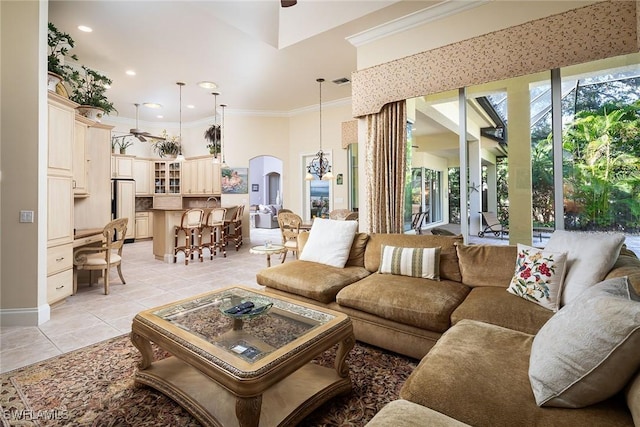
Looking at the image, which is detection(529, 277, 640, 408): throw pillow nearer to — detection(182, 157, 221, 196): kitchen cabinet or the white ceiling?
the white ceiling

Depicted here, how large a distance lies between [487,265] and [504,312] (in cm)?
69

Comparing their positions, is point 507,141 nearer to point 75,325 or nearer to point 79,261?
point 75,325

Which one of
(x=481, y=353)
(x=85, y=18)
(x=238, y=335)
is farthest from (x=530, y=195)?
(x=85, y=18)

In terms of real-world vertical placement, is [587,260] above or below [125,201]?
below

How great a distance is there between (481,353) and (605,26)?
292cm

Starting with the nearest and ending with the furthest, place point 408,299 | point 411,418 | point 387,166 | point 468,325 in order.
Result: point 411,418, point 468,325, point 408,299, point 387,166

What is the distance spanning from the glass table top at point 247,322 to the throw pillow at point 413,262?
1.13m

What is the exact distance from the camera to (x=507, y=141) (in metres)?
3.36

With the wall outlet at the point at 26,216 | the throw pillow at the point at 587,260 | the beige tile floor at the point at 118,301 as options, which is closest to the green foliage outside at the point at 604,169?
the throw pillow at the point at 587,260

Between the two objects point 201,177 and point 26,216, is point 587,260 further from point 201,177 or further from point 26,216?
point 201,177

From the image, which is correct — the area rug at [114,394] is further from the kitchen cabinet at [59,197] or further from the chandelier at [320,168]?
the chandelier at [320,168]

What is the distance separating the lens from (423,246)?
118 inches

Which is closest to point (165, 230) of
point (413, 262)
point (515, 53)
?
point (413, 262)

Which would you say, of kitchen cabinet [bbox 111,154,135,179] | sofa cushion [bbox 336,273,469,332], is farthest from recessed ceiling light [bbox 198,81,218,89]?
sofa cushion [bbox 336,273,469,332]
